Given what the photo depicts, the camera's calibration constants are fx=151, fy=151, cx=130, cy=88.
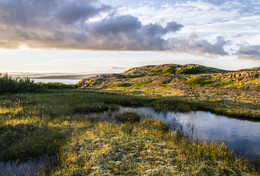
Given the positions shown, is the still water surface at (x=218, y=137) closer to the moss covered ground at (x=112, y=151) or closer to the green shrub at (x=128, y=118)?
the moss covered ground at (x=112, y=151)

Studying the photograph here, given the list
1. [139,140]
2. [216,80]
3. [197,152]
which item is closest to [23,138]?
[139,140]

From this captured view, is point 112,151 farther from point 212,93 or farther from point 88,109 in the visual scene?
point 212,93

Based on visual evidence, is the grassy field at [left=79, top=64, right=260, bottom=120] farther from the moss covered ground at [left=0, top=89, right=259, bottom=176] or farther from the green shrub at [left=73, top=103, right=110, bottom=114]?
the moss covered ground at [left=0, top=89, right=259, bottom=176]

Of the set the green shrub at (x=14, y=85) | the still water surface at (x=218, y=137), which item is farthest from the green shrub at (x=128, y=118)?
the green shrub at (x=14, y=85)

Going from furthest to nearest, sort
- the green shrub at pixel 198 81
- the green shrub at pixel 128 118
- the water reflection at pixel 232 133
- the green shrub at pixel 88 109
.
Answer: the green shrub at pixel 198 81 → the green shrub at pixel 88 109 → the green shrub at pixel 128 118 → the water reflection at pixel 232 133

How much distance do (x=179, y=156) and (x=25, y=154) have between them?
10282mm

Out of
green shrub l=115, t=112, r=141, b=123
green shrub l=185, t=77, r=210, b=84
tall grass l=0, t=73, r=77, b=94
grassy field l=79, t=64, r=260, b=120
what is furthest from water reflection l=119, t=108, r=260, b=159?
green shrub l=185, t=77, r=210, b=84

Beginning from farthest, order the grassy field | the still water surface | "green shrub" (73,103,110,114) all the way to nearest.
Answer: the grassy field → "green shrub" (73,103,110,114) → the still water surface

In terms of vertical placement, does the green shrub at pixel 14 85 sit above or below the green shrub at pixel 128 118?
above

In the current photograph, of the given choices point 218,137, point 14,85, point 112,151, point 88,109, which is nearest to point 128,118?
point 88,109

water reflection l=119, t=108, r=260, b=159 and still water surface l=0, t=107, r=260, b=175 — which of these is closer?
still water surface l=0, t=107, r=260, b=175

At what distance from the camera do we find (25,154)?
1030cm

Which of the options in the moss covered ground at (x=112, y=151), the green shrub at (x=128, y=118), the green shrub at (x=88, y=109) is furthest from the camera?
the green shrub at (x=88, y=109)

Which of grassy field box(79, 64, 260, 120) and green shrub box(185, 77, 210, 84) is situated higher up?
green shrub box(185, 77, 210, 84)
